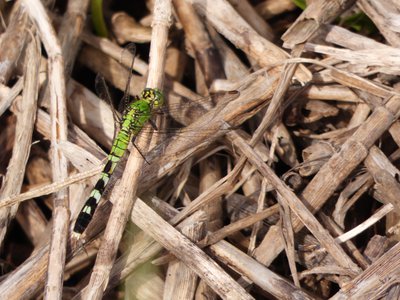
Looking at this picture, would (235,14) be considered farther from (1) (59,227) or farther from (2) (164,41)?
(1) (59,227)

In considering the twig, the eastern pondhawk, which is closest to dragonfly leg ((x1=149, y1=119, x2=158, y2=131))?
the eastern pondhawk

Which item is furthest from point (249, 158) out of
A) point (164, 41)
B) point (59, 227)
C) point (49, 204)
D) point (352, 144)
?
point (49, 204)

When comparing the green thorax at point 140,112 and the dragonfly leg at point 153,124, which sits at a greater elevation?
the green thorax at point 140,112

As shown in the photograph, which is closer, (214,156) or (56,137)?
(56,137)

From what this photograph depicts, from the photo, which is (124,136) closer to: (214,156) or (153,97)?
(153,97)

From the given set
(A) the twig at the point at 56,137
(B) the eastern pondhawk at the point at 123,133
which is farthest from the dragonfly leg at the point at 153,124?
(A) the twig at the point at 56,137

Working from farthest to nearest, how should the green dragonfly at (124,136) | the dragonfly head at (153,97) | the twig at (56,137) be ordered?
the dragonfly head at (153,97) → the green dragonfly at (124,136) → the twig at (56,137)

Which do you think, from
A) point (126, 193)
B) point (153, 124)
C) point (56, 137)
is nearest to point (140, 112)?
point (153, 124)

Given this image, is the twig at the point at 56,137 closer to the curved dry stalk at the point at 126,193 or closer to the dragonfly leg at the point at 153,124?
the curved dry stalk at the point at 126,193
